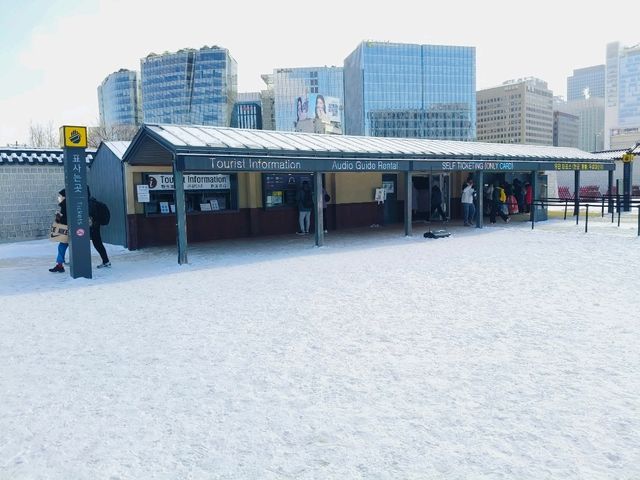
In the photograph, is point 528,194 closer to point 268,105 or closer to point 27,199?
point 27,199

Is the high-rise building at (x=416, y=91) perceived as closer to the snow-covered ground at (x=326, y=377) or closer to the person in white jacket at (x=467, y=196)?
the person in white jacket at (x=467, y=196)

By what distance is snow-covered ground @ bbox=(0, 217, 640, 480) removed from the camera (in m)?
3.08

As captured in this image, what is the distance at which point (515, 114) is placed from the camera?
16462 centimetres

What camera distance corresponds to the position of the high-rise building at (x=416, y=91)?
115562 millimetres

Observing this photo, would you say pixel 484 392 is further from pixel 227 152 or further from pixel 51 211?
pixel 51 211

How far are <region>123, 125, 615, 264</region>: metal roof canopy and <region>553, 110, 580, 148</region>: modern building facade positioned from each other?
17691 cm

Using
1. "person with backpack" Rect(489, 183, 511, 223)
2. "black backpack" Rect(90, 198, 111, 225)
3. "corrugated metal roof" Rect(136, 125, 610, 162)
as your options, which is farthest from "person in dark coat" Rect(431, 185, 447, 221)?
"black backpack" Rect(90, 198, 111, 225)

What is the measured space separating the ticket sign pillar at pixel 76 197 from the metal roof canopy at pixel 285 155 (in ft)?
5.30

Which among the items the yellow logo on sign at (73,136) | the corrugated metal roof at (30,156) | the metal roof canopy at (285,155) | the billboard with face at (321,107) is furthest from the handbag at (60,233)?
the billboard with face at (321,107)

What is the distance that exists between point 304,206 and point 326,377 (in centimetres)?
1137

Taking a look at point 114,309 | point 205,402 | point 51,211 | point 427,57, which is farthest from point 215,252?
point 427,57

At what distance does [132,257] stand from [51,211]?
244 inches

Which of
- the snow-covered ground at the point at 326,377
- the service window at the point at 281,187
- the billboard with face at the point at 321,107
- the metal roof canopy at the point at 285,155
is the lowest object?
the snow-covered ground at the point at 326,377

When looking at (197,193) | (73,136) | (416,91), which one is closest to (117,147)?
(197,193)
